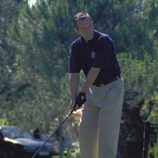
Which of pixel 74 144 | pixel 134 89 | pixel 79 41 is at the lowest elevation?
pixel 74 144

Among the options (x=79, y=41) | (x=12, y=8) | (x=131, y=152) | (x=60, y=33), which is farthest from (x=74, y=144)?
(x=12, y=8)

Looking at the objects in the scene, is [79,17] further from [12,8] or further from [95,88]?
[12,8]

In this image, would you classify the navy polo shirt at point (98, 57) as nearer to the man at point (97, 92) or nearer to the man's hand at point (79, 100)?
the man at point (97, 92)

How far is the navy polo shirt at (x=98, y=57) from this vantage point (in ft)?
20.6

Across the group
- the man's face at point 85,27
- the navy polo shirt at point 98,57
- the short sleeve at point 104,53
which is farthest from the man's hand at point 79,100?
the man's face at point 85,27

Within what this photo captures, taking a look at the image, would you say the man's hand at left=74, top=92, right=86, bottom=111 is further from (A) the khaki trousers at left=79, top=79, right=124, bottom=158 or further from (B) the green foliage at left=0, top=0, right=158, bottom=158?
→ (B) the green foliage at left=0, top=0, right=158, bottom=158

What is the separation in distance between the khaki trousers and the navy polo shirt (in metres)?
0.11

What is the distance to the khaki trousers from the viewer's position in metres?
6.28

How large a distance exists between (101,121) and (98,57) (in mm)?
616

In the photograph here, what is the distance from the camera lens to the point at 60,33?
1121 inches

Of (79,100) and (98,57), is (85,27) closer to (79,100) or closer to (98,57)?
(98,57)

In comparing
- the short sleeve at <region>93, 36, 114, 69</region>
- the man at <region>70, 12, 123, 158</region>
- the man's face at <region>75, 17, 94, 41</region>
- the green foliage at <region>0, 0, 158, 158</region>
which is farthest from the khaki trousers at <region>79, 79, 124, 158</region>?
the green foliage at <region>0, 0, 158, 158</region>

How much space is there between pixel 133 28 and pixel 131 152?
15.0 m

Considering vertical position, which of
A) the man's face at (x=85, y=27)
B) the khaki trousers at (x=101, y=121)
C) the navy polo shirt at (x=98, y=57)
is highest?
the man's face at (x=85, y=27)
